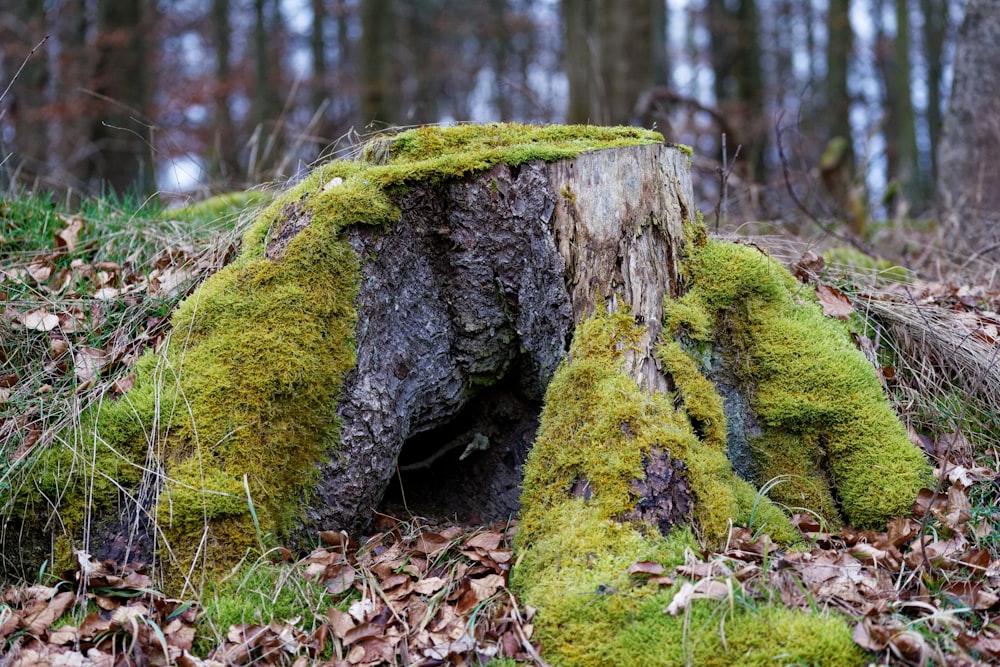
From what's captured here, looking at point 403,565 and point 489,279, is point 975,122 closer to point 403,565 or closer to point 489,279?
point 489,279

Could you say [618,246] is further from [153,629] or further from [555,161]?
[153,629]

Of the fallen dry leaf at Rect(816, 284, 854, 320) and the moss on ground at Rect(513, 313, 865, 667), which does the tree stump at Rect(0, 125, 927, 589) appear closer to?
the moss on ground at Rect(513, 313, 865, 667)

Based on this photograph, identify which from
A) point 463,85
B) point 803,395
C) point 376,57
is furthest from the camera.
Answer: point 463,85

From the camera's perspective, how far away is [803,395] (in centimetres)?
314

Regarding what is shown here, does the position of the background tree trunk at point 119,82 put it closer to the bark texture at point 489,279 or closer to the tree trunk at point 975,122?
the bark texture at point 489,279

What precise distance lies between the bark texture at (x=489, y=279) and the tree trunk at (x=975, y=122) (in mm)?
4422

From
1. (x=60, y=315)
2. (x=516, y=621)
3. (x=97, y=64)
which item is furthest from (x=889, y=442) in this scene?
(x=97, y=64)

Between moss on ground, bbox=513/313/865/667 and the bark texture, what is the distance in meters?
0.18

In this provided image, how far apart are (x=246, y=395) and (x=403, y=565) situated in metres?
0.88

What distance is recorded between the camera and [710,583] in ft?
7.41

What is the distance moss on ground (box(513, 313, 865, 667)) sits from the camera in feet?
6.96

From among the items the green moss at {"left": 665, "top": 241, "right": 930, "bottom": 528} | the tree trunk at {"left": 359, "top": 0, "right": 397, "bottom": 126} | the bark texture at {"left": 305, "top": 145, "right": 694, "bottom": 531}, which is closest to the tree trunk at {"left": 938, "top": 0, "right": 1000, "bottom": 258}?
the green moss at {"left": 665, "top": 241, "right": 930, "bottom": 528}

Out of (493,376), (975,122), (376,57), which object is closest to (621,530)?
(493,376)

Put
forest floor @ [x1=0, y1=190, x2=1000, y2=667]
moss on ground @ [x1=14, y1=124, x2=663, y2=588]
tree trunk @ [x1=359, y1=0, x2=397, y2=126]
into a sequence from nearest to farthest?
forest floor @ [x1=0, y1=190, x2=1000, y2=667]
moss on ground @ [x1=14, y1=124, x2=663, y2=588]
tree trunk @ [x1=359, y1=0, x2=397, y2=126]
